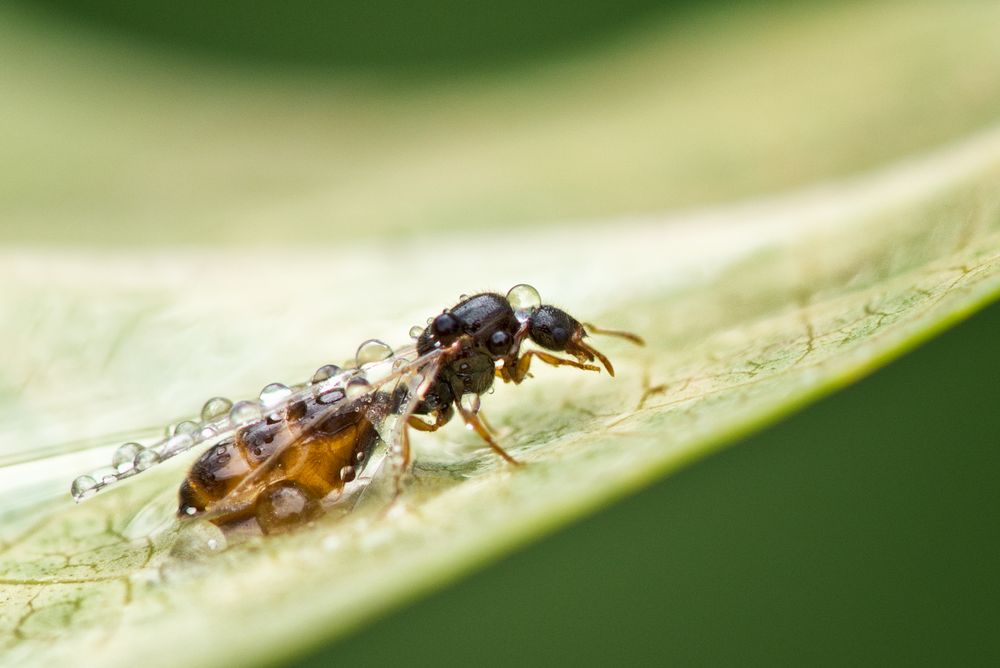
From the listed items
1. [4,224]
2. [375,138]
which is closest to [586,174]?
[375,138]

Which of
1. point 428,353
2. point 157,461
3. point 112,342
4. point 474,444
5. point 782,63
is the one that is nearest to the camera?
point 157,461

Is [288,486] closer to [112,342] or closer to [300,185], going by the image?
[112,342]

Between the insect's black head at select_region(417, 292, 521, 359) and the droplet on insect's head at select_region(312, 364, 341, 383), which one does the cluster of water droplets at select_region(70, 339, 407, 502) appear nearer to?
the droplet on insect's head at select_region(312, 364, 341, 383)

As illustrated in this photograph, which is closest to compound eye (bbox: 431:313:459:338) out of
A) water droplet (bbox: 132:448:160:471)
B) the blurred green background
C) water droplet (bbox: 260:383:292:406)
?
water droplet (bbox: 260:383:292:406)

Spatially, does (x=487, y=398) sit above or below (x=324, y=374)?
below

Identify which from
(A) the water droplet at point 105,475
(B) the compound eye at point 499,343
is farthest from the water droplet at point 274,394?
(B) the compound eye at point 499,343

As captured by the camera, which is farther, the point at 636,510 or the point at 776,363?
the point at 636,510

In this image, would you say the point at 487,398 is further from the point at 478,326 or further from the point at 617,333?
the point at 617,333

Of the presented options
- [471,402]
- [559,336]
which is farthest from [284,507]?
[559,336]
